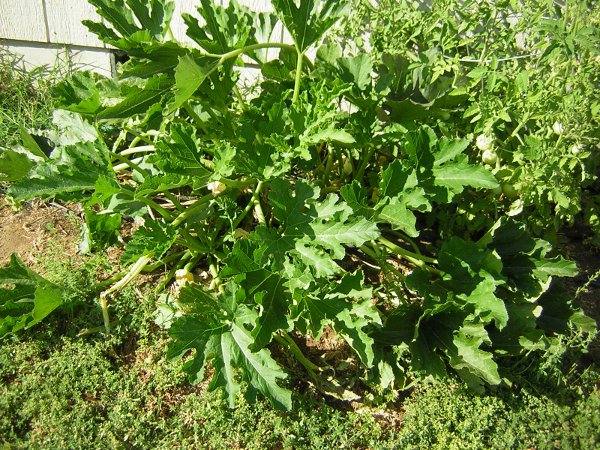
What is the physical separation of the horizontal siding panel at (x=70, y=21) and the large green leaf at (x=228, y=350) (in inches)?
89.9

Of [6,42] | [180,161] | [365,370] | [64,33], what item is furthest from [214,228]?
[6,42]

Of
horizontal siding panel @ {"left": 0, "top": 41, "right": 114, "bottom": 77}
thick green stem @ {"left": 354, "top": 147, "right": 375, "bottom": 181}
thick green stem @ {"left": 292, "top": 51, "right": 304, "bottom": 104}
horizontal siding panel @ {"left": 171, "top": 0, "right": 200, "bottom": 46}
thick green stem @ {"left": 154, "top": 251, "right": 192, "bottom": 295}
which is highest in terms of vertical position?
horizontal siding panel @ {"left": 171, "top": 0, "right": 200, "bottom": 46}

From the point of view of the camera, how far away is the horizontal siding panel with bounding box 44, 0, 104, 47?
3.88 meters

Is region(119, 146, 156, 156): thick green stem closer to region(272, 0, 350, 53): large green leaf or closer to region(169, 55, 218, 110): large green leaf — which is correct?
region(169, 55, 218, 110): large green leaf

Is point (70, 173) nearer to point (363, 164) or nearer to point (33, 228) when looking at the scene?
point (33, 228)

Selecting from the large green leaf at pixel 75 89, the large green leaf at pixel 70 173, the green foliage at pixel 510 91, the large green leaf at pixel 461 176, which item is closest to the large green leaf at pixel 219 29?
the large green leaf at pixel 75 89

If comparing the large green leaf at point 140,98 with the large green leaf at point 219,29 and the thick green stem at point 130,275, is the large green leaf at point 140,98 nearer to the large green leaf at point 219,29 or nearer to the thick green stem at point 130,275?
the large green leaf at point 219,29

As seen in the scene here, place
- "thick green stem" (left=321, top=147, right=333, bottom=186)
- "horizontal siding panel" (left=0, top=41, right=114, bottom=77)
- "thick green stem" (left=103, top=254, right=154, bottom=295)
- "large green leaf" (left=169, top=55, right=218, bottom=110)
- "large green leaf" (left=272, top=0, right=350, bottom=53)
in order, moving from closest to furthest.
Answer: "large green leaf" (left=169, top=55, right=218, bottom=110), "large green leaf" (left=272, top=0, right=350, bottom=53), "thick green stem" (left=103, top=254, right=154, bottom=295), "thick green stem" (left=321, top=147, right=333, bottom=186), "horizontal siding panel" (left=0, top=41, right=114, bottom=77)

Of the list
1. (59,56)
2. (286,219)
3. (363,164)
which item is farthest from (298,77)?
(59,56)

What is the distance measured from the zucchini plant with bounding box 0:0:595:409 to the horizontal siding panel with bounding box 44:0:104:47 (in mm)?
1134

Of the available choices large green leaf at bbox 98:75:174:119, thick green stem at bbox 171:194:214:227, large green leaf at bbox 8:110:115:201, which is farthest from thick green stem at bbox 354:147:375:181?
large green leaf at bbox 8:110:115:201

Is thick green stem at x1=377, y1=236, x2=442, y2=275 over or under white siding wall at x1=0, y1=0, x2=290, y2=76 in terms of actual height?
under

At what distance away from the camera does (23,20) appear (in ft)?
12.9

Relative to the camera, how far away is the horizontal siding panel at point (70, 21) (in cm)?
388
